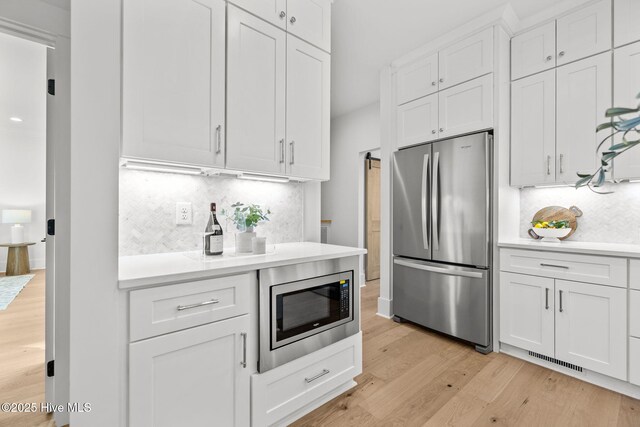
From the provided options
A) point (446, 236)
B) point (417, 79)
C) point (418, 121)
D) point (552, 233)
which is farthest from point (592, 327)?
point (417, 79)

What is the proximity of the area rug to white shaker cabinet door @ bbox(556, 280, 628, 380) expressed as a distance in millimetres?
5325

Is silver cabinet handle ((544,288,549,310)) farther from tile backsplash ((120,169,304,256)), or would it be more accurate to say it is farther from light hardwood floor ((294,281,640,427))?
tile backsplash ((120,169,304,256))

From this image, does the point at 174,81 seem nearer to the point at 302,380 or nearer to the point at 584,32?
the point at 302,380

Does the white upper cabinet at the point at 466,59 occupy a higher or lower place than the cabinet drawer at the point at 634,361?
higher

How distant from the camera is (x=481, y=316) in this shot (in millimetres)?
2469

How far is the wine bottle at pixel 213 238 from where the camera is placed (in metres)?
1.67

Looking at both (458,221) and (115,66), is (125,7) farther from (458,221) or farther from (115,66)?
(458,221)

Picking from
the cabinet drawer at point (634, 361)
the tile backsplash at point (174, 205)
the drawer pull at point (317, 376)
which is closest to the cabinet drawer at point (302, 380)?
the drawer pull at point (317, 376)

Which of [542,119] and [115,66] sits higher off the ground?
[542,119]

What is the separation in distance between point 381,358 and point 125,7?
2690 mm

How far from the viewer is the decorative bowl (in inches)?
93.6

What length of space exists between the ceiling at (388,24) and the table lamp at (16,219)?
5.88m

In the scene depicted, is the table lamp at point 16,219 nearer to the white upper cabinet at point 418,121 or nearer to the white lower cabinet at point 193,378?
the white lower cabinet at point 193,378

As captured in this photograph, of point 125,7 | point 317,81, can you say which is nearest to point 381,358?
point 317,81
